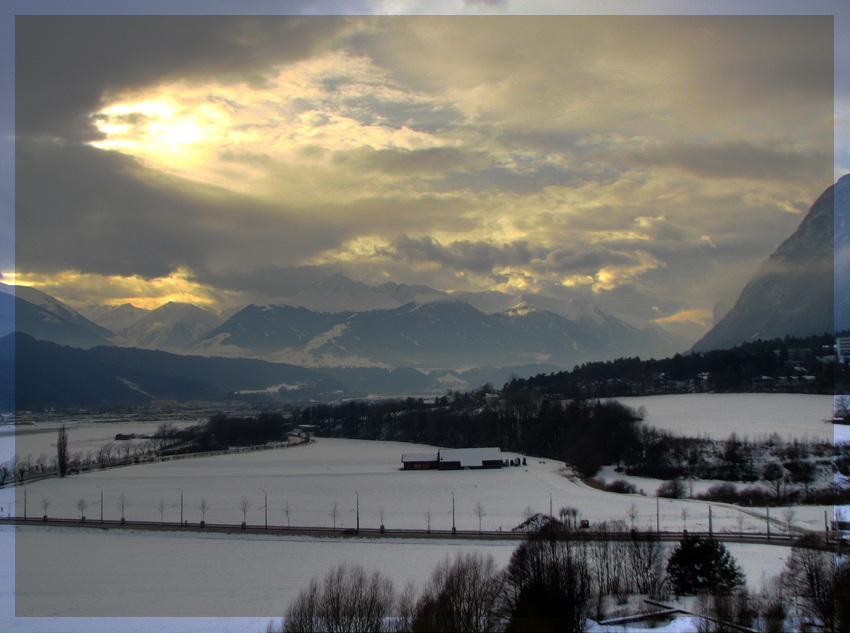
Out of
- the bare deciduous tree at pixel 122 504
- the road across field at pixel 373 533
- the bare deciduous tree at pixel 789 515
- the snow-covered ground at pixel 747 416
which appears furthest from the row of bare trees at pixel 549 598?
the snow-covered ground at pixel 747 416

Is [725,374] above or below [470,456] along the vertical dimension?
above

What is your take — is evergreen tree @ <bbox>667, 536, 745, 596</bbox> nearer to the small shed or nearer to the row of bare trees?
the row of bare trees

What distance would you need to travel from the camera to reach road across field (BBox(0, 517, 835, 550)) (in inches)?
1307

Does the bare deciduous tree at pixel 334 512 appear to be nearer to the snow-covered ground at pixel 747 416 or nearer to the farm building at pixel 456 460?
the farm building at pixel 456 460

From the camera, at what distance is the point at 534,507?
47812 mm

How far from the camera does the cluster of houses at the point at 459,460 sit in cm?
7638

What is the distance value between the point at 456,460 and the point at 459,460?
15.2 inches

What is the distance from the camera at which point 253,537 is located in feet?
136

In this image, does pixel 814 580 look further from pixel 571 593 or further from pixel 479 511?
pixel 479 511

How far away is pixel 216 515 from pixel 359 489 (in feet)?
46.4

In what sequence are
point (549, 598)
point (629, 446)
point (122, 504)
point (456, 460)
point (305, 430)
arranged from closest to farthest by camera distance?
point (549, 598) < point (122, 504) < point (629, 446) < point (456, 460) < point (305, 430)

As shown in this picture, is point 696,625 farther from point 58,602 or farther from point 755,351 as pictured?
point 755,351

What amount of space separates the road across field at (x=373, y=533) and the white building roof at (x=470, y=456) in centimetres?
3526

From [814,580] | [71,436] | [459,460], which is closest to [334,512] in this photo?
[814,580]
